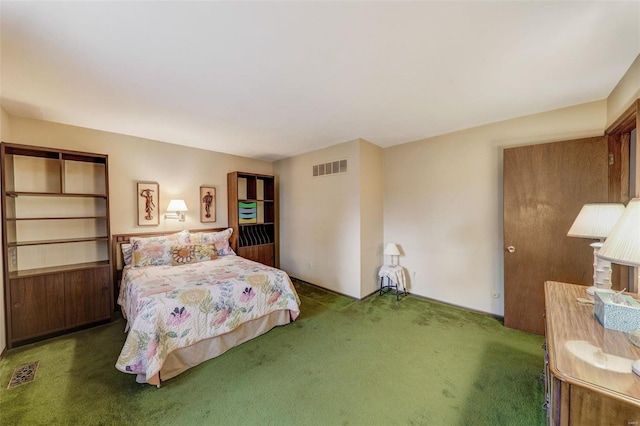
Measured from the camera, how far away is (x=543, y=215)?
270 cm

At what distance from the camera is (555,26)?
153cm

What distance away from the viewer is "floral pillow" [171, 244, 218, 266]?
3361mm

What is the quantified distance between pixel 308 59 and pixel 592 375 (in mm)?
2265

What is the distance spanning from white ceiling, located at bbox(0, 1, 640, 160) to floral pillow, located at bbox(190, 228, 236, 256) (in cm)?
177

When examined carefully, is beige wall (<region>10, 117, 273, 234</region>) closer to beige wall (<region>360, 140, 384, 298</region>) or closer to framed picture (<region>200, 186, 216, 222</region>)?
framed picture (<region>200, 186, 216, 222</region>)

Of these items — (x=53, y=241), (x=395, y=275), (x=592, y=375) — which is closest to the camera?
(x=592, y=375)

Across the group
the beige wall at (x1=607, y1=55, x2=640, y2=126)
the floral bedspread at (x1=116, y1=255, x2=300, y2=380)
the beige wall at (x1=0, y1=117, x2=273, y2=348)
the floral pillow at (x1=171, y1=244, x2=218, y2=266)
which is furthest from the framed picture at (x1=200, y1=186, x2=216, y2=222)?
the beige wall at (x1=607, y1=55, x2=640, y2=126)

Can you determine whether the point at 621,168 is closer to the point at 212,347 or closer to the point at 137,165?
the point at 212,347

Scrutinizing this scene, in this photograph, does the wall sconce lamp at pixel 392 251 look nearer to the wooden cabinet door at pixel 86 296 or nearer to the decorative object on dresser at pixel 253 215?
the decorative object on dresser at pixel 253 215

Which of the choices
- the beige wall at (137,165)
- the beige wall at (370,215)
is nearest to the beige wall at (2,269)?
the beige wall at (137,165)

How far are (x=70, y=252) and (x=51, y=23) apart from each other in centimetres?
284

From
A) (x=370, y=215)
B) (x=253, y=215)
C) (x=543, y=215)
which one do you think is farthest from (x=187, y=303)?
(x=543, y=215)

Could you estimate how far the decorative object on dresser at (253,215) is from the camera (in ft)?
14.6

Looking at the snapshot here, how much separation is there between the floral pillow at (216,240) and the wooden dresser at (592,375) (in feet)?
12.6
